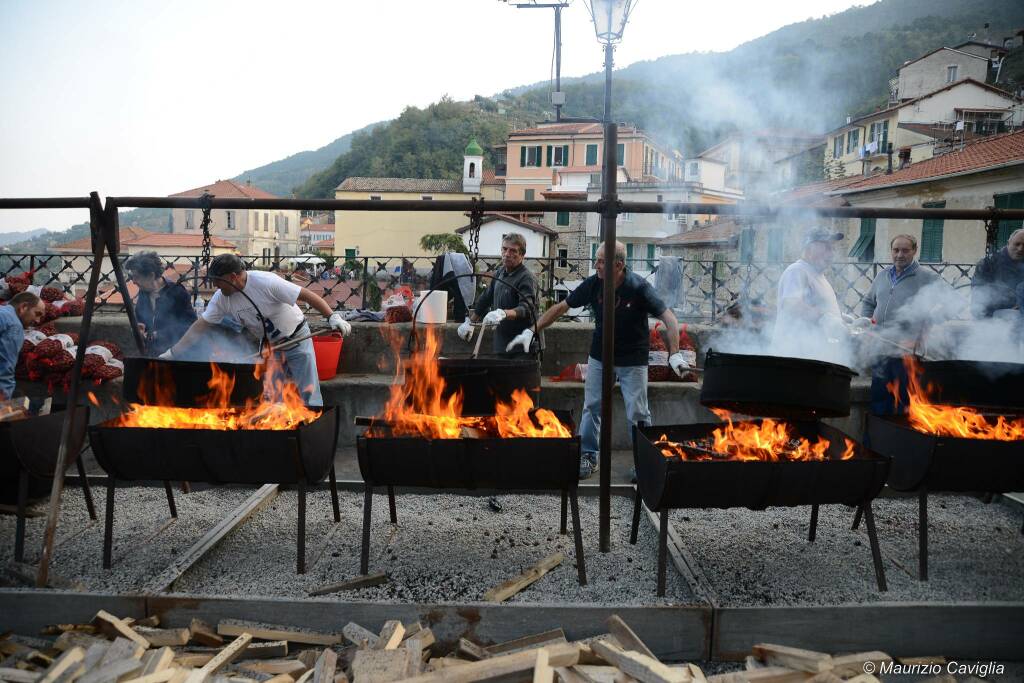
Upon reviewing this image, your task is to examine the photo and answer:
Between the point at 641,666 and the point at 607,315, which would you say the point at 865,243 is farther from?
the point at 641,666

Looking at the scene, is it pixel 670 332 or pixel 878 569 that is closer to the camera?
pixel 878 569

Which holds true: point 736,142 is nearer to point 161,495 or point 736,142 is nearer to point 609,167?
point 609,167

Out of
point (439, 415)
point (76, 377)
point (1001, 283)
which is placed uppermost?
point (1001, 283)

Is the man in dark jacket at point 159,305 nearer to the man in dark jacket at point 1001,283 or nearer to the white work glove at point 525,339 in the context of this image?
the white work glove at point 525,339

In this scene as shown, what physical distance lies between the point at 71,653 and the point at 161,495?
2.42 metres

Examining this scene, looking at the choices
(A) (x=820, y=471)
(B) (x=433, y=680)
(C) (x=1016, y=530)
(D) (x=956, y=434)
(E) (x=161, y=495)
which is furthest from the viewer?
(E) (x=161, y=495)

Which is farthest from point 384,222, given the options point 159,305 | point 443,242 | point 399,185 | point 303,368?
point 303,368

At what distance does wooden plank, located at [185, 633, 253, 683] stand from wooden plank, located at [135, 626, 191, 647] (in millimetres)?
223

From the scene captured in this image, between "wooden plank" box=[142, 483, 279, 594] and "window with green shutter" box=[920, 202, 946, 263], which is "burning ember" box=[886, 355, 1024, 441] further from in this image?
"window with green shutter" box=[920, 202, 946, 263]

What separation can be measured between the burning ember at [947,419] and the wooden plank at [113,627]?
470cm

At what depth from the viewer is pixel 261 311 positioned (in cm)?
564

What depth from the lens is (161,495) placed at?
217 inches

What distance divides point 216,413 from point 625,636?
300 cm

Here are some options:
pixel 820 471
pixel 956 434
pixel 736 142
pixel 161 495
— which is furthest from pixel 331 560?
pixel 736 142
